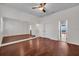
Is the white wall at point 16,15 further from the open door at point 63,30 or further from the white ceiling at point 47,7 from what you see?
the open door at point 63,30

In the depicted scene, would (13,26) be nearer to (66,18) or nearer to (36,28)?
(36,28)

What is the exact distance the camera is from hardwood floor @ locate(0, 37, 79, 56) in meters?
1.57

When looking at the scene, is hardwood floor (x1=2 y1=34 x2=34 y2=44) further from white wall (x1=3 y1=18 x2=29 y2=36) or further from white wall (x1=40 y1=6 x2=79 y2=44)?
white wall (x1=40 y1=6 x2=79 y2=44)

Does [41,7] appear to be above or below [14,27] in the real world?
above

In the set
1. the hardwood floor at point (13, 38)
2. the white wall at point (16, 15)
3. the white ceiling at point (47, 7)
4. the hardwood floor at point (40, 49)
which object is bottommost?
the hardwood floor at point (40, 49)

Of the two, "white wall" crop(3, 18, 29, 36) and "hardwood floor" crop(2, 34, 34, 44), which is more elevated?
"white wall" crop(3, 18, 29, 36)

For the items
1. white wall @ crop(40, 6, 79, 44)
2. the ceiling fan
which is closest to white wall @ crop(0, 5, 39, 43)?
the ceiling fan

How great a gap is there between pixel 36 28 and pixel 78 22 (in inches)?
26.3

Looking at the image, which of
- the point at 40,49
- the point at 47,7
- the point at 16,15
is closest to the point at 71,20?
the point at 47,7

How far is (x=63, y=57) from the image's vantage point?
1603 millimetres

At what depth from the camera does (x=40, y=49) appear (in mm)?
1622

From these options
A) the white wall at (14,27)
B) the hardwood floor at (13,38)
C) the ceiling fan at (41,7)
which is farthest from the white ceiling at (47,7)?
the hardwood floor at (13,38)

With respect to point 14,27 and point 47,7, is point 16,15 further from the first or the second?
point 47,7

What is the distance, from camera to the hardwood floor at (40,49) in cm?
157
